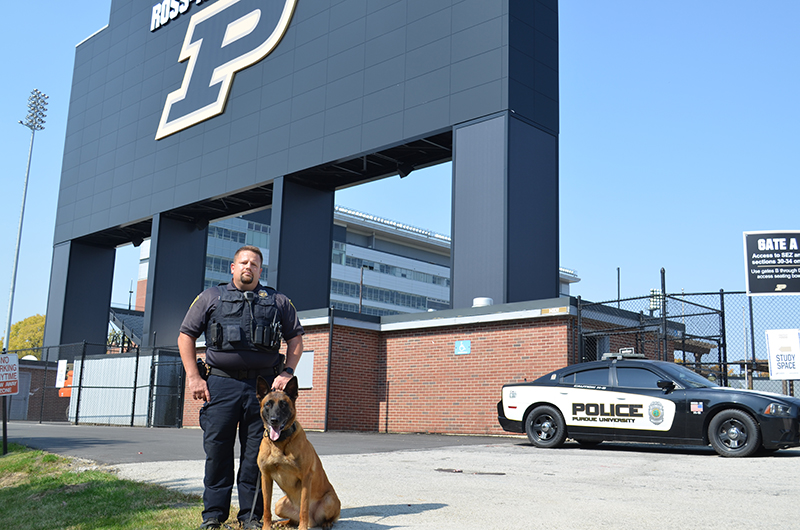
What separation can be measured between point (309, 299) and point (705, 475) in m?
18.8

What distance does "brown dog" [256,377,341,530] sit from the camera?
4.67 metres

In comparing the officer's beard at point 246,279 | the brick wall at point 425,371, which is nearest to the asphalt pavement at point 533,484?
the officer's beard at point 246,279

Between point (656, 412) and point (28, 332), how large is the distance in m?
78.9

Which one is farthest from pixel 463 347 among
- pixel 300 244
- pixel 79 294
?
pixel 79 294

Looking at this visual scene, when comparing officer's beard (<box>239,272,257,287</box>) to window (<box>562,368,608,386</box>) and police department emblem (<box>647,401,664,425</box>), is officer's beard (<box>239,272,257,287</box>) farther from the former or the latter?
window (<box>562,368,608,386</box>)

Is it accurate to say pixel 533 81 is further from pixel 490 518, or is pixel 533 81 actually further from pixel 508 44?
pixel 490 518

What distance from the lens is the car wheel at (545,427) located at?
1245 cm

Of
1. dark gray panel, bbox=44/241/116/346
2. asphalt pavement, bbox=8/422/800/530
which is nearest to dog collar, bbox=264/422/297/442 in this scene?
asphalt pavement, bbox=8/422/800/530

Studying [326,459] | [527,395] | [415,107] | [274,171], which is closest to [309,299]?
[274,171]

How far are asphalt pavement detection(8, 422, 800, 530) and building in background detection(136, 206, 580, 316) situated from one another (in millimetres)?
66879

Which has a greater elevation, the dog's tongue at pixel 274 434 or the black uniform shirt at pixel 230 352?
the black uniform shirt at pixel 230 352

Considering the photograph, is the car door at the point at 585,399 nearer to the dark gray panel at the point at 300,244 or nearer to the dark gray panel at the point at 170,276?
the dark gray panel at the point at 300,244

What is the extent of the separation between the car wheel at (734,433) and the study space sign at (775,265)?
6.13 m

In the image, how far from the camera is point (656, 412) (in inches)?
450
